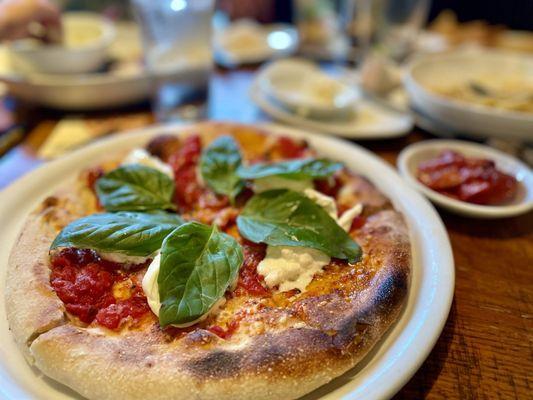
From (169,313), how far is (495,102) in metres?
2.41

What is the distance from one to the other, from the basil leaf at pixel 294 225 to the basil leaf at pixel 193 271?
144mm

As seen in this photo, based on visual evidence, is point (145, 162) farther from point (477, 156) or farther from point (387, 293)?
point (477, 156)

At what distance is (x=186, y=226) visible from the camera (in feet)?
4.37

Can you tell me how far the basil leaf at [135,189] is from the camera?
161 cm

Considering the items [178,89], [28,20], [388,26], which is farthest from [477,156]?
[28,20]

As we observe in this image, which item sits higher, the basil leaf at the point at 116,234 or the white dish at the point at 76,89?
the basil leaf at the point at 116,234

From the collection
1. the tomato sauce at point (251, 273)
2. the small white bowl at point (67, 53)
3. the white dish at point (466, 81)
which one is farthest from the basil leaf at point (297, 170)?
the small white bowl at point (67, 53)


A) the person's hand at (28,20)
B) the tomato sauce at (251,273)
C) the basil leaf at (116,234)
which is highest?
the person's hand at (28,20)

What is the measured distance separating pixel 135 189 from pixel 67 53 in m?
1.69

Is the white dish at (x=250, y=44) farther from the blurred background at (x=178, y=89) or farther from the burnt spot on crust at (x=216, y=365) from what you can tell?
the burnt spot on crust at (x=216, y=365)

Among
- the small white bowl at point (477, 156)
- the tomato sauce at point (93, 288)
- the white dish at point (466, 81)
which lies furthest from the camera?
the white dish at point (466, 81)

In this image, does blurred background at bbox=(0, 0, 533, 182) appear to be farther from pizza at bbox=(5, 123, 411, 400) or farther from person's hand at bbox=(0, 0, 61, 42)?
pizza at bbox=(5, 123, 411, 400)

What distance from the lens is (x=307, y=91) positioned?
2.99 metres

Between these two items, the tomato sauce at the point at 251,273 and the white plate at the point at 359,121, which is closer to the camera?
the tomato sauce at the point at 251,273
